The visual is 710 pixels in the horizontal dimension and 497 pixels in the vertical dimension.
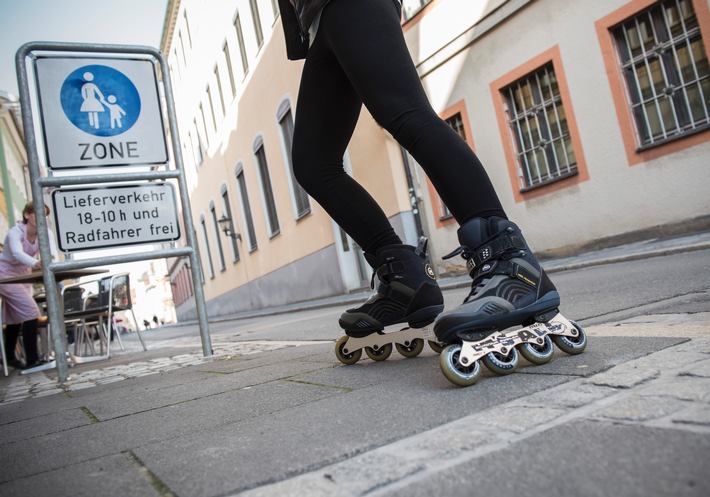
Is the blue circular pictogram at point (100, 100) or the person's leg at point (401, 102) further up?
the blue circular pictogram at point (100, 100)

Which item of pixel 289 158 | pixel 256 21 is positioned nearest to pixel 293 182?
pixel 289 158

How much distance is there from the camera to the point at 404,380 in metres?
1.93

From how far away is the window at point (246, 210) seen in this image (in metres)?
22.4

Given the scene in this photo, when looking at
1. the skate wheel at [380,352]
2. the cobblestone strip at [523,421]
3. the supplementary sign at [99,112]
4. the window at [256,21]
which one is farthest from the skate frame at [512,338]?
the window at [256,21]

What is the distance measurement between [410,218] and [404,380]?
35.8ft

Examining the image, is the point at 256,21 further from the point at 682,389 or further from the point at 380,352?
the point at 682,389

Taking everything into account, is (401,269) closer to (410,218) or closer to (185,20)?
(410,218)

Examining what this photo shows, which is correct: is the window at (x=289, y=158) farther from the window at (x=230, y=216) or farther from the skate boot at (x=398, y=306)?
the skate boot at (x=398, y=306)

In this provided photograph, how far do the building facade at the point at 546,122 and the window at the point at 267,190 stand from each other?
1971mm

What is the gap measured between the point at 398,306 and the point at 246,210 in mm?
21046

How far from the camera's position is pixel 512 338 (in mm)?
1755

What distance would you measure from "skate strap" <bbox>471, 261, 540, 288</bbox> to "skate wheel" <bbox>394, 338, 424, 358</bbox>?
0.61m

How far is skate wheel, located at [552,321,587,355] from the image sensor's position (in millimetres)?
1850

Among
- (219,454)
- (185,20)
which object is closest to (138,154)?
(219,454)
